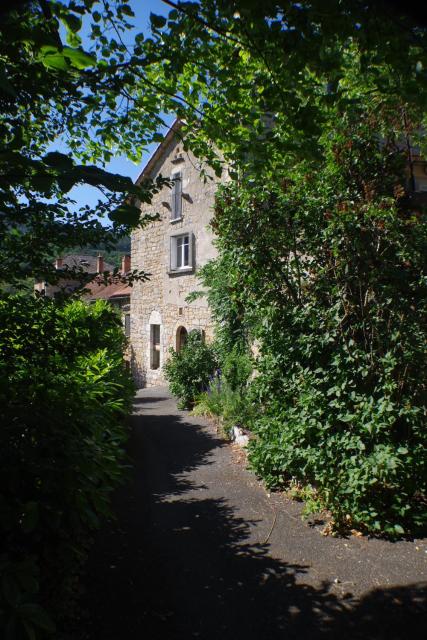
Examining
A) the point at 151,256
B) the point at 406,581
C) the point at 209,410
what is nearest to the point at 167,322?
the point at 151,256

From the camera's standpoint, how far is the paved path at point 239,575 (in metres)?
2.98

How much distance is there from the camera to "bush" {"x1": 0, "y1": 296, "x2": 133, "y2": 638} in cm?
173

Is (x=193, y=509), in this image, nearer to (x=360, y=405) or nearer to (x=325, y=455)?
(x=325, y=455)

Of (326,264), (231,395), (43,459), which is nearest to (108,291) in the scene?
(231,395)

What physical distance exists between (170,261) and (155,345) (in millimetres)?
3615

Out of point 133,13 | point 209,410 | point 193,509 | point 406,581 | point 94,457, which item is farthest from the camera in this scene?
point 209,410

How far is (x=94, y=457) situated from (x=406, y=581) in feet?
9.49

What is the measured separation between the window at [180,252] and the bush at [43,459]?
450 inches

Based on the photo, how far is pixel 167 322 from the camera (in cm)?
1528

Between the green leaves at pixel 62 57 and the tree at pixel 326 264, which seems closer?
the green leaves at pixel 62 57

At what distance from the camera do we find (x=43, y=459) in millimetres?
1966

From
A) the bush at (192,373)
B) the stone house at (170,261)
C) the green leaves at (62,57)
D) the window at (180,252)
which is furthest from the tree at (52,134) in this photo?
the window at (180,252)

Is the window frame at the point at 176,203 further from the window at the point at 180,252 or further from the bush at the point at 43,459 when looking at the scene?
the bush at the point at 43,459

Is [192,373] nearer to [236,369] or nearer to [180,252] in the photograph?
[236,369]
